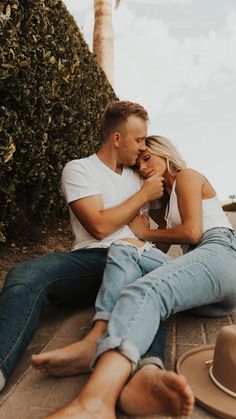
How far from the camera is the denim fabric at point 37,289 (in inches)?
101

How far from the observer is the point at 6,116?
4141mm

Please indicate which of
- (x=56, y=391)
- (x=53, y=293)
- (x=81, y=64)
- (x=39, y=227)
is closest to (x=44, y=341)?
(x=53, y=293)

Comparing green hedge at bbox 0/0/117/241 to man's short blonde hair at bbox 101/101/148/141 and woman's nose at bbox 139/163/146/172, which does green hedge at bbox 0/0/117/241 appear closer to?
man's short blonde hair at bbox 101/101/148/141

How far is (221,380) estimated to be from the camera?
222 centimetres

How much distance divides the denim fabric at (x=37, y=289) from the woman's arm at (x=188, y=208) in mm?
584

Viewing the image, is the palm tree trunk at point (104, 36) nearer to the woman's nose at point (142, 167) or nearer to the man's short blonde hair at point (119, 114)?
the man's short blonde hair at point (119, 114)

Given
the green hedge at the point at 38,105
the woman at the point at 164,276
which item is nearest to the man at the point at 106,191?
the woman at the point at 164,276

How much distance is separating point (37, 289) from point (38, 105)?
260 centimetres

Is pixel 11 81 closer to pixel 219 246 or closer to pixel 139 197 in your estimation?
pixel 139 197

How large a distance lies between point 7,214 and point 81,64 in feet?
9.29

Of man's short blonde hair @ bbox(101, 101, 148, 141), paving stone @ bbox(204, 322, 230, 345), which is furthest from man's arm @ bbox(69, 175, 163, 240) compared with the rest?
paving stone @ bbox(204, 322, 230, 345)

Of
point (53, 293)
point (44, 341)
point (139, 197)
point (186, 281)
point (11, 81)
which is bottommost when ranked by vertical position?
point (44, 341)

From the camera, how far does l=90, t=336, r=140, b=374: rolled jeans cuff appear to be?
212 cm

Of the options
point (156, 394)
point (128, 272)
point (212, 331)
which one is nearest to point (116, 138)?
point (128, 272)
